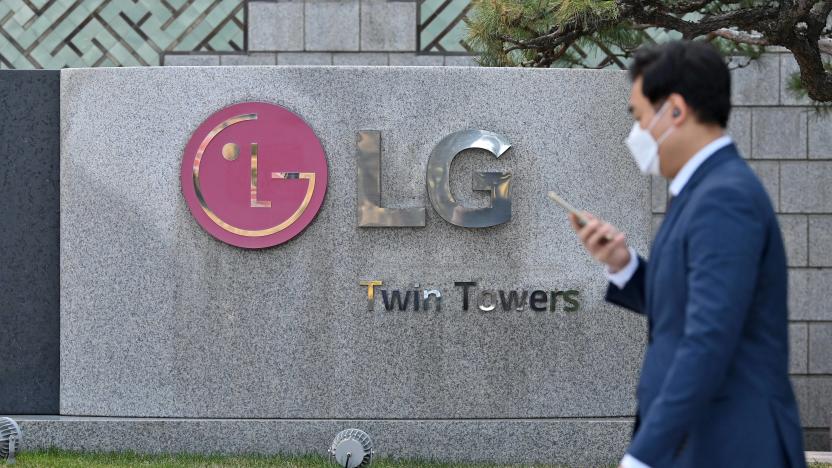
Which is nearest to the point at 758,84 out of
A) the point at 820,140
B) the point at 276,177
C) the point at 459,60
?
the point at 820,140

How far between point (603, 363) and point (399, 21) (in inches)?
165

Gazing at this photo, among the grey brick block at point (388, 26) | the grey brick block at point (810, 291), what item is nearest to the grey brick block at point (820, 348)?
the grey brick block at point (810, 291)

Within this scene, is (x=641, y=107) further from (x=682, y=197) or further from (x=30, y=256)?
(x=30, y=256)

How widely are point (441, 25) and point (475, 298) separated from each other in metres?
3.80

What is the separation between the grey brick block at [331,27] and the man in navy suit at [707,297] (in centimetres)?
743

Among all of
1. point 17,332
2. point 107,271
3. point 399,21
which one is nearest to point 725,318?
point 107,271

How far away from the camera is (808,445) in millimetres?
10438

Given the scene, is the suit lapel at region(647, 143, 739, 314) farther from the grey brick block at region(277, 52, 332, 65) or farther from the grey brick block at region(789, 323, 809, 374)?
the grey brick block at region(789, 323, 809, 374)

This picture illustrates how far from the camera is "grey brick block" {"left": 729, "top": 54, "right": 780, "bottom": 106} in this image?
10102 mm

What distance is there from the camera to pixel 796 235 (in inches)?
400

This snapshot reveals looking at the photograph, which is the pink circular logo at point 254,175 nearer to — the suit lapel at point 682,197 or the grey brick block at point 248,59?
the grey brick block at point 248,59

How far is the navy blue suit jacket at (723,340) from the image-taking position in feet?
7.33

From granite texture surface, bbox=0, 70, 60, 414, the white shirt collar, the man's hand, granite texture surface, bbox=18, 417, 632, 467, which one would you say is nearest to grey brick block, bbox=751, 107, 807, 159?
granite texture surface, bbox=18, 417, 632, 467

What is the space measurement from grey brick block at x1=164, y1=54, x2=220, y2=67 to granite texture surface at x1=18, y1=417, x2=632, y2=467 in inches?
158
